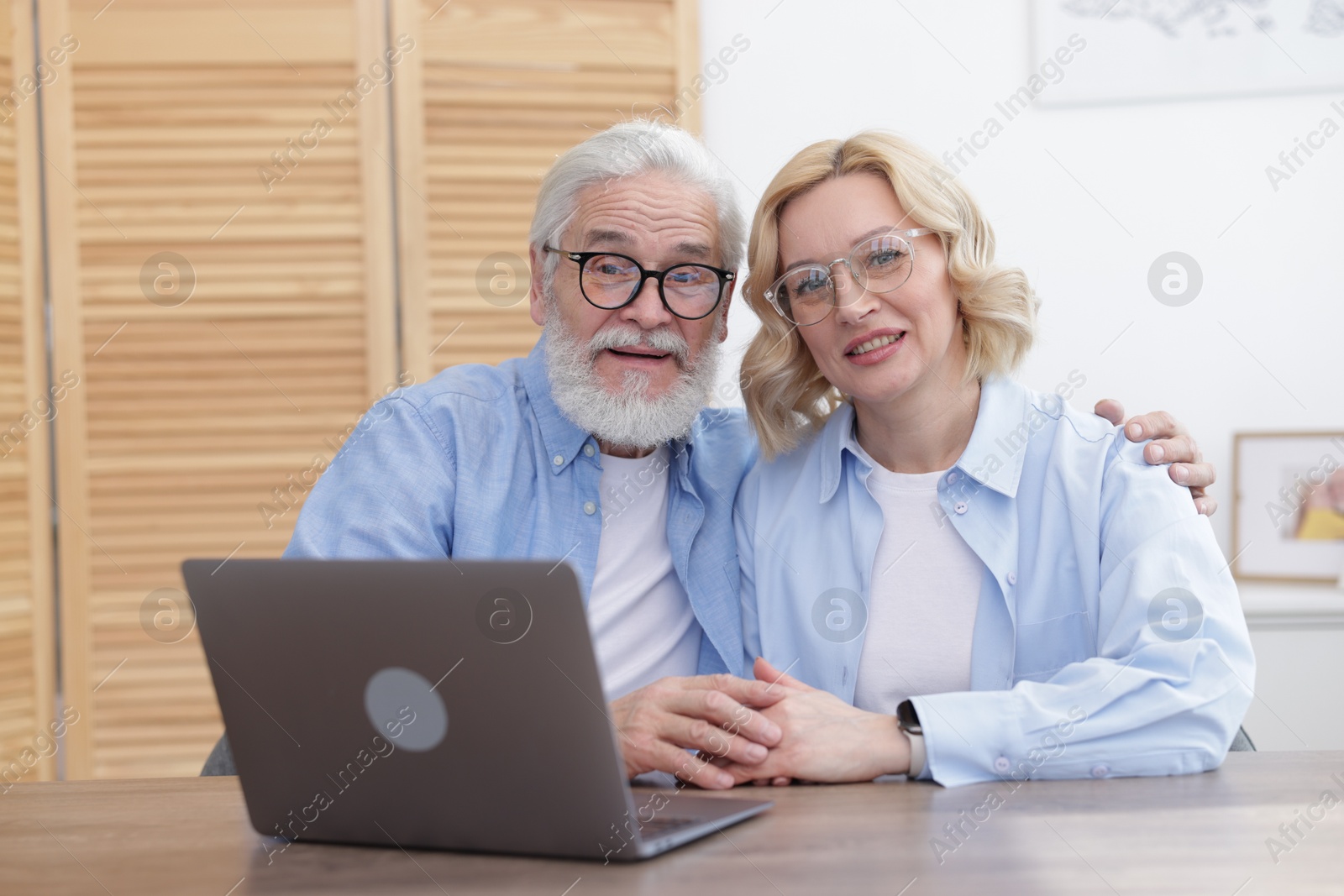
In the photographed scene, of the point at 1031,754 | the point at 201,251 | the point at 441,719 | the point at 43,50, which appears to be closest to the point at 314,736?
the point at 441,719

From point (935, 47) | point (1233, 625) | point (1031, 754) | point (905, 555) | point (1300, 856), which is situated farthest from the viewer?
point (935, 47)

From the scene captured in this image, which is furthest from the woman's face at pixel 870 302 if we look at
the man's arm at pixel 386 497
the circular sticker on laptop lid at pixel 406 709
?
the circular sticker on laptop lid at pixel 406 709

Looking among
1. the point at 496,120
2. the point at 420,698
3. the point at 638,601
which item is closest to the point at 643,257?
the point at 638,601

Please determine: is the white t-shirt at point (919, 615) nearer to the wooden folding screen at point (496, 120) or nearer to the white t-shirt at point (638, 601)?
the white t-shirt at point (638, 601)

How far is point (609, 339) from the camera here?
1805 millimetres

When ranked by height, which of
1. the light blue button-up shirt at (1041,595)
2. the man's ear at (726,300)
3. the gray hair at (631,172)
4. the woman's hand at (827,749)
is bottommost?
the woman's hand at (827,749)

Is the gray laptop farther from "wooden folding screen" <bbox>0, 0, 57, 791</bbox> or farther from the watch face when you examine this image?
"wooden folding screen" <bbox>0, 0, 57, 791</bbox>

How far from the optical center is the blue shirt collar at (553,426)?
5.85 feet

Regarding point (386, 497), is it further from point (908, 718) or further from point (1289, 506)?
point (1289, 506)

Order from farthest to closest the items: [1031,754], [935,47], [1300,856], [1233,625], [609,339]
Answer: [935,47] → [609,339] → [1233,625] → [1031,754] → [1300,856]

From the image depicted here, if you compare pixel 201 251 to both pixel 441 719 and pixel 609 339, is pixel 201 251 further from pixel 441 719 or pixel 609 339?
pixel 441 719

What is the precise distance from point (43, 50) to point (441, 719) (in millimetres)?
2608

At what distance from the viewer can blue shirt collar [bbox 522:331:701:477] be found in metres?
1.78

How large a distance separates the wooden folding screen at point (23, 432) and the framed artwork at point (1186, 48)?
260cm
